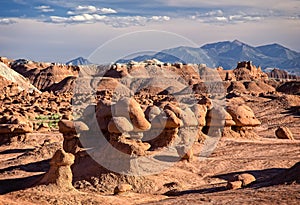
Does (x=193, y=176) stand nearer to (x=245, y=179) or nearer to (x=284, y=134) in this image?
(x=245, y=179)

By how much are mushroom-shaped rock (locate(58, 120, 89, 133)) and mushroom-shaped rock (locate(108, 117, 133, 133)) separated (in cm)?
226

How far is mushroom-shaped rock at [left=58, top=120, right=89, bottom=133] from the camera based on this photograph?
2143 cm

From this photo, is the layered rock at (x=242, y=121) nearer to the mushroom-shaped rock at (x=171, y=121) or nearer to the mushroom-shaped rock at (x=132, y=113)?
the mushroom-shaped rock at (x=171, y=121)

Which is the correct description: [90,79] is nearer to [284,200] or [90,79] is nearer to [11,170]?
[11,170]

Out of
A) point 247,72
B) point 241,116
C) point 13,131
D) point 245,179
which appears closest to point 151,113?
point 241,116

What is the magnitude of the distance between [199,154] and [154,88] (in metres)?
58.4

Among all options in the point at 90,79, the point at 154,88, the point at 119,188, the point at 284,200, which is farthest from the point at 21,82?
the point at 284,200

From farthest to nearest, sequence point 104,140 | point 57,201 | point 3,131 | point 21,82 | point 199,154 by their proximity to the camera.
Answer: point 21,82 → point 3,131 → point 199,154 → point 104,140 → point 57,201

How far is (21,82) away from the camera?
255 feet

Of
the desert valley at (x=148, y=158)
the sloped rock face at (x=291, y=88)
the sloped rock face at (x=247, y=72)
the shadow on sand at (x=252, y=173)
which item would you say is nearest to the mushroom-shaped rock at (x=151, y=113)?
the desert valley at (x=148, y=158)

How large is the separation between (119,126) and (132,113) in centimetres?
211

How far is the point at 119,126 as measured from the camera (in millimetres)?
19203

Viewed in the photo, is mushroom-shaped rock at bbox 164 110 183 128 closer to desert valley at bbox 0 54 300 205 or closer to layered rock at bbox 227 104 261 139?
desert valley at bbox 0 54 300 205

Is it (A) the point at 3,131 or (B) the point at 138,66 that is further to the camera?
(B) the point at 138,66
